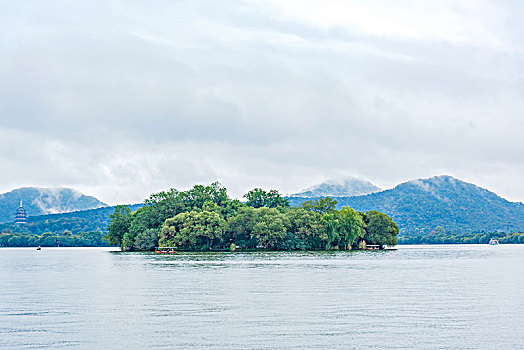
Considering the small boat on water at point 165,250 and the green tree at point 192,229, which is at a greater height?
the green tree at point 192,229

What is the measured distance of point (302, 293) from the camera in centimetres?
4478

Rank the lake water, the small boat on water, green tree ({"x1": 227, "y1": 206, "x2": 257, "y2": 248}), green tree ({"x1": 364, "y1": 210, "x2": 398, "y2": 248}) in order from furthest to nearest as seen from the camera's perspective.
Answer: green tree ({"x1": 364, "y1": 210, "x2": 398, "y2": 248}) → green tree ({"x1": 227, "y1": 206, "x2": 257, "y2": 248}) → the small boat on water → the lake water

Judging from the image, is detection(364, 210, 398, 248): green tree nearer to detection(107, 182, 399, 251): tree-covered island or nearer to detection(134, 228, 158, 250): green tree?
detection(107, 182, 399, 251): tree-covered island

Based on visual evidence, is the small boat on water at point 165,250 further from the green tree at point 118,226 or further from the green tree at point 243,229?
the green tree at point 118,226

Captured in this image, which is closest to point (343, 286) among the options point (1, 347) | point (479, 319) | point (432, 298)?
point (432, 298)

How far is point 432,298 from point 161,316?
18313 millimetres

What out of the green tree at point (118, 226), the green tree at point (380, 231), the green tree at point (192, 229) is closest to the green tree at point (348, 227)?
the green tree at point (380, 231)

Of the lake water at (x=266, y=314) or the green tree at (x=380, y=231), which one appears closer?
the lake water at (x=266, y=314)

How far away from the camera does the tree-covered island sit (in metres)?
136

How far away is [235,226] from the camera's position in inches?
5576

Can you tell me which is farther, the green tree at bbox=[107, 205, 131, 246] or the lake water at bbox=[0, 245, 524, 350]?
the green tree at bbox=[107, 205, 131, 246]

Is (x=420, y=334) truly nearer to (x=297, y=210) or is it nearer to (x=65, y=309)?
(x=65, y=309)

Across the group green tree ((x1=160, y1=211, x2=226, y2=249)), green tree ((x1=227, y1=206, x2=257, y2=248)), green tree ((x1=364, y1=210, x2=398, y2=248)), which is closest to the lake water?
green tree ((x1=160, y1=211, x2=226, y2=249))

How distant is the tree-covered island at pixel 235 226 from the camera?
13625cm
